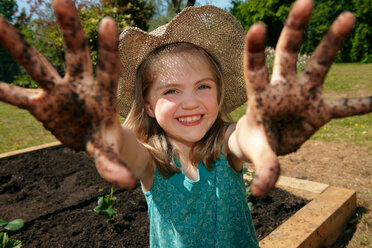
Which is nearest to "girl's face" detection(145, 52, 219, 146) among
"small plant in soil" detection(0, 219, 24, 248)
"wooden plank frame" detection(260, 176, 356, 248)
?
"wooden plank frame" detection(260, 176, 356, 248)

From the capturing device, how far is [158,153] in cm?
158

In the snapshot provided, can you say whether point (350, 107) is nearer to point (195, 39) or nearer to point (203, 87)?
point (203, 87)

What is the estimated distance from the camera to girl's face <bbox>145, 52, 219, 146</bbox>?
4.84 feet

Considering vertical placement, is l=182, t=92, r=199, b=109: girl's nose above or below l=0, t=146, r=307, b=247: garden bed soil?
above

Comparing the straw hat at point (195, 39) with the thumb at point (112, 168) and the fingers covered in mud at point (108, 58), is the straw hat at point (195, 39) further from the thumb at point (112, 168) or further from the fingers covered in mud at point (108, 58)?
the thumb at point (112, 168)

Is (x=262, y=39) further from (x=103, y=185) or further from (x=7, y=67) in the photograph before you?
(x=7, y=67)

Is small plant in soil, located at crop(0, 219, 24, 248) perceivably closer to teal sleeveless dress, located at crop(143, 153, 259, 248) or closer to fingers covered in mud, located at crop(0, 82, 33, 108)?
teal sleeveless dress, located at crop(143, 153, 259, 248)

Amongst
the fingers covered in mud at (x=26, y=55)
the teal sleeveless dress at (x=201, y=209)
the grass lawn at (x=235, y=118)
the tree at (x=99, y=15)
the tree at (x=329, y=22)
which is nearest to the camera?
A: the fingers covered in mud at (x=26, y=55)

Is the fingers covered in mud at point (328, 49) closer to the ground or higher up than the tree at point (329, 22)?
closer to the ground

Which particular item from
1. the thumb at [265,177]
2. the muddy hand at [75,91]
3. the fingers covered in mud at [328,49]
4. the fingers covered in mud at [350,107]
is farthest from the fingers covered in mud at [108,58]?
the fingers covered in mud at [350,107]

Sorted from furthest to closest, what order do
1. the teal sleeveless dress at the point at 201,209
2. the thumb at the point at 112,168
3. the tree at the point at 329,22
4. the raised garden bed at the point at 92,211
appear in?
the tree at the point at 329,22 → the raised garden bed at the point at 92,211 → the teal sleeveless dress at the point at 201,209 → the thumb at the point at 112,168

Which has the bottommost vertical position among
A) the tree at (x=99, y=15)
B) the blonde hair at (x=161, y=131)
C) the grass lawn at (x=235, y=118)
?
the grass lawn at (x=235, y=118)

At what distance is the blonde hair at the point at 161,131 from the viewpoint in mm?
1601

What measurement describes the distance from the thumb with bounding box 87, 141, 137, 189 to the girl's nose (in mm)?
603
